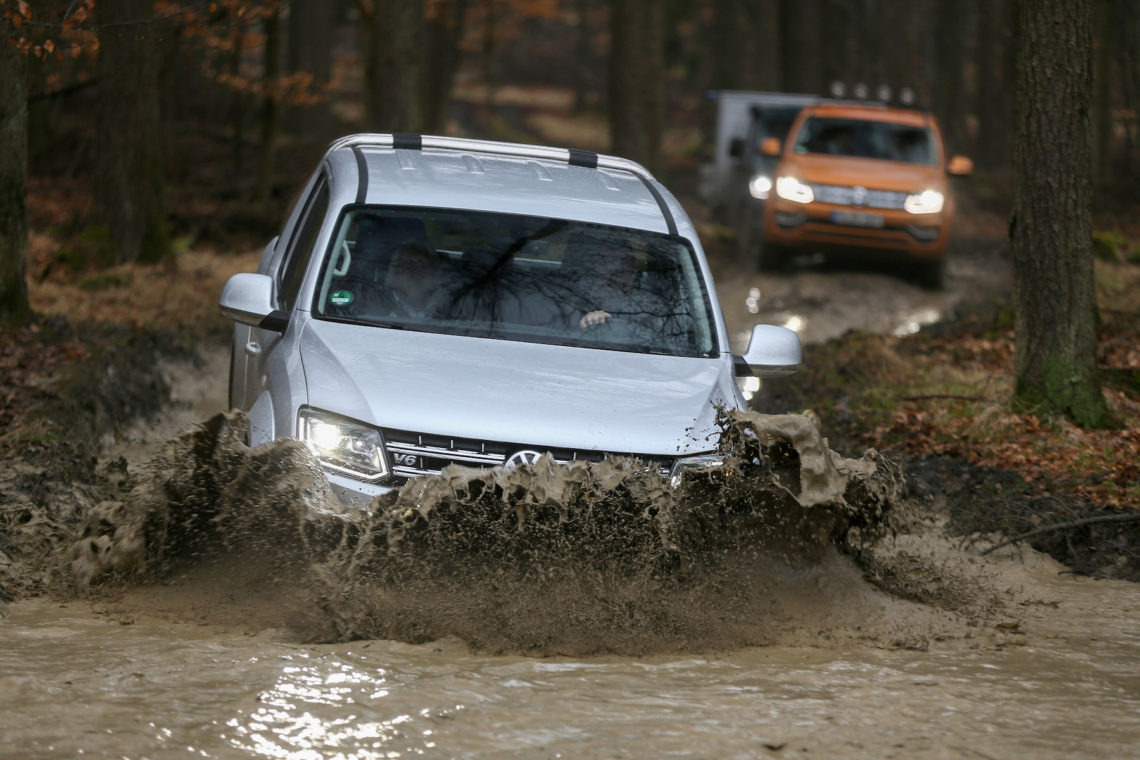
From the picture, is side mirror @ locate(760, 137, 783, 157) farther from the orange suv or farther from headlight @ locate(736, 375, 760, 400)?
headlight @ locate(736, 375, 760, 400)

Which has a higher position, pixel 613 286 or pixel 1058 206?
pixel 1058 206

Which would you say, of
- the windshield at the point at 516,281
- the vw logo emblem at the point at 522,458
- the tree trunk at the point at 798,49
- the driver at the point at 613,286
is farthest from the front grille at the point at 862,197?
the tree trunk at the point at 798,49

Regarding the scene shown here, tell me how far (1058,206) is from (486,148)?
396 cm

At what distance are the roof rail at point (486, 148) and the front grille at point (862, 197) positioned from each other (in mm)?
9811

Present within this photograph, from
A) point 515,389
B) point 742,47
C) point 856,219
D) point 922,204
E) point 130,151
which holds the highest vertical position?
point 742,47

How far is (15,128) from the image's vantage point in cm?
1034

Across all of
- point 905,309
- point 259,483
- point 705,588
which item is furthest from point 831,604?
point 905,309

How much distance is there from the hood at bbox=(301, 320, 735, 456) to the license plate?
11502 millimetres

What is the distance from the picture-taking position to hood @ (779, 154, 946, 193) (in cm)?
1691

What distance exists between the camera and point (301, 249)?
6742mm

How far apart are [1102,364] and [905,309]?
5.24 m

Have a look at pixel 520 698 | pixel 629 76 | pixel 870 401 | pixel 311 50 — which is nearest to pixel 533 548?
pixel 520 698

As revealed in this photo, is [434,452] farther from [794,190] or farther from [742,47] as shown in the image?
[742,47]

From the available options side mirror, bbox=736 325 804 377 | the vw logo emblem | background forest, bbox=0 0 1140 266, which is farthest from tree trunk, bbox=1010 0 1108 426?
the vw logo emblem
